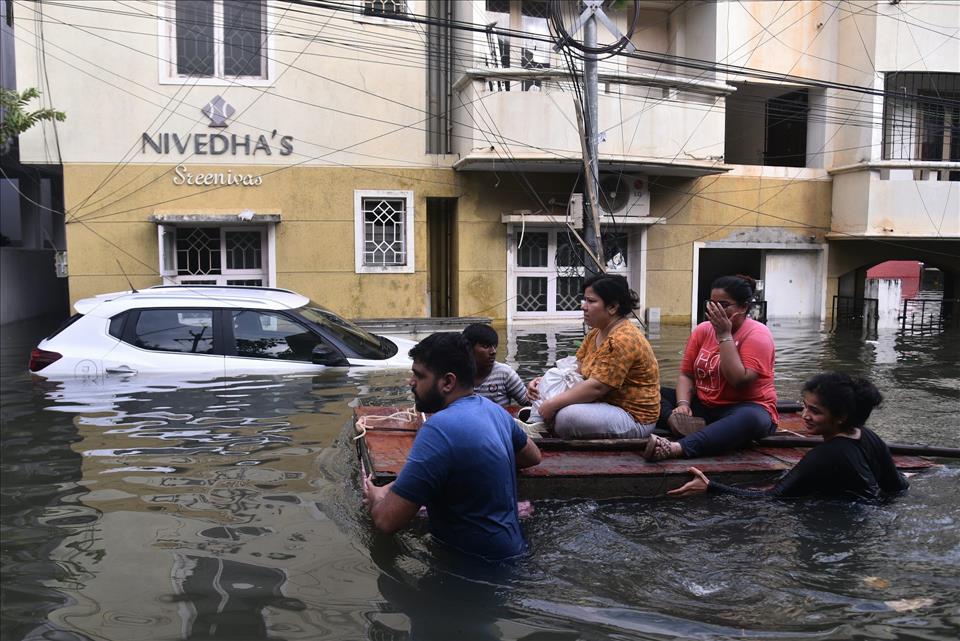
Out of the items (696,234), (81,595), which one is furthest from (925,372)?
(81,595)

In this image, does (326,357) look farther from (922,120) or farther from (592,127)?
(922,120)

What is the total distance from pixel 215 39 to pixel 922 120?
48.4 ft

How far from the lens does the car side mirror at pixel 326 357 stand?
8.89 metres

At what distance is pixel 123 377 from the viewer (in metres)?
8.73

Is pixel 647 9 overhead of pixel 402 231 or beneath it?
→ overhead

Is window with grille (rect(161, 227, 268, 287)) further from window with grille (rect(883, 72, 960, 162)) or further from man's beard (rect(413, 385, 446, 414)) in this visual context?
window with grille (rect(883, 72, 960, 162))

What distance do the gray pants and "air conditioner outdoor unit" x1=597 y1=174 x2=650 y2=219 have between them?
11.7 meters

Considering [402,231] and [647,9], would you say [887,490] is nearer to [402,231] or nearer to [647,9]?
[402,231]

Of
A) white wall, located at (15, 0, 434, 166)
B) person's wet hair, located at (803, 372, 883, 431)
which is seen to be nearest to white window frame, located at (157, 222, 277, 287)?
white wall, located at (15, 0, 434, 166)

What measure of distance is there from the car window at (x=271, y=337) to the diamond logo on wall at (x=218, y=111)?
793cm

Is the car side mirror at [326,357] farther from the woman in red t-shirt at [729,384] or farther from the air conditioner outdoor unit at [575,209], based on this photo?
the air conditioner outdoor unit at [575,209]

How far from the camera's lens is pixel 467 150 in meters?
16.2

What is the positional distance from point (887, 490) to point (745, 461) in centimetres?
87

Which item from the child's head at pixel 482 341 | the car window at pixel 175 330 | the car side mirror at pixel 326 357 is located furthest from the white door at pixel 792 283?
the child's head at pixel 482 341
